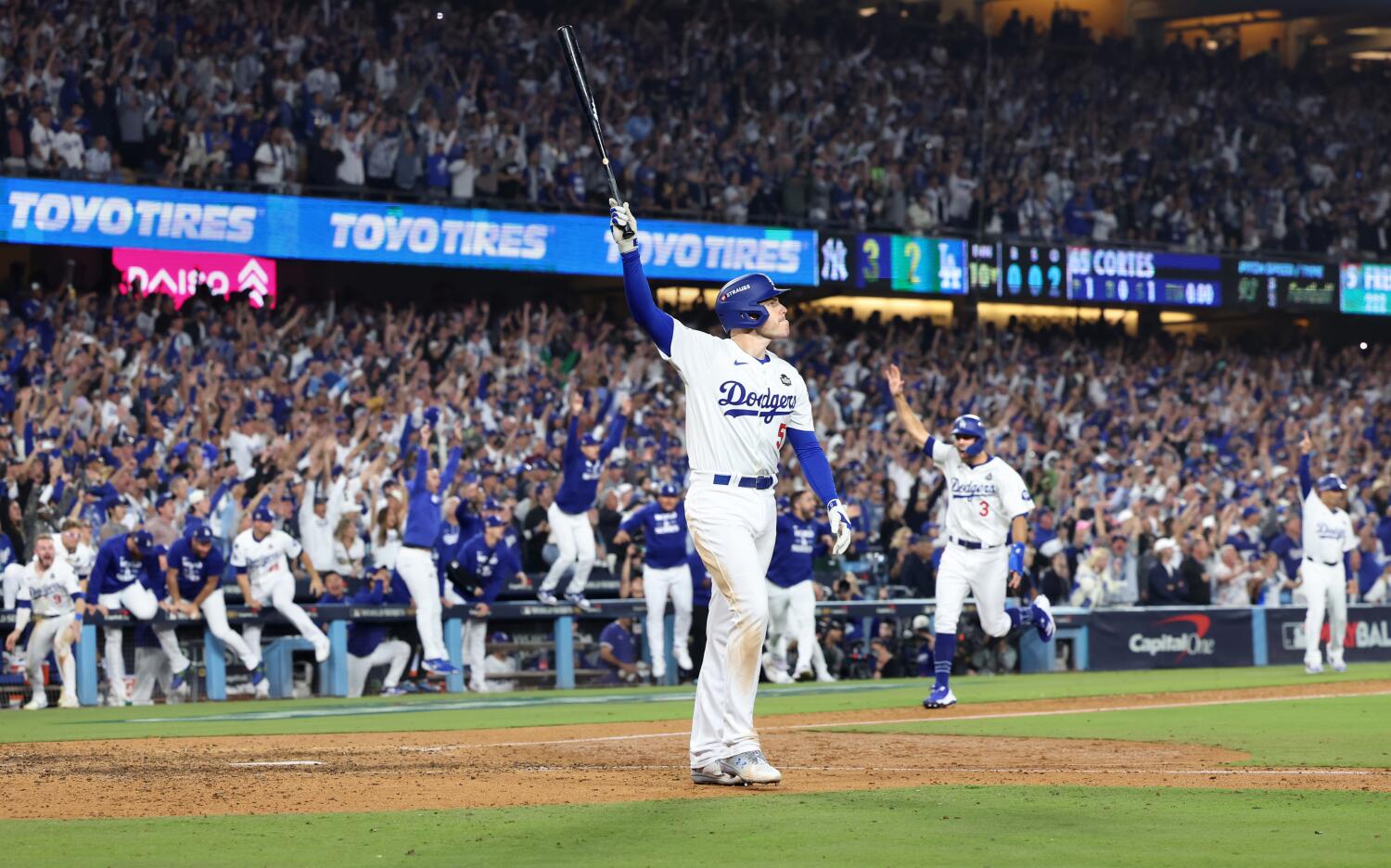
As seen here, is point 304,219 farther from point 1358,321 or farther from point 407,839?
point 1358,321

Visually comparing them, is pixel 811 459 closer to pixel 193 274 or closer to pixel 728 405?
pixel 728 405

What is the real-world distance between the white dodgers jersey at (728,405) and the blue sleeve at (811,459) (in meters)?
0.16

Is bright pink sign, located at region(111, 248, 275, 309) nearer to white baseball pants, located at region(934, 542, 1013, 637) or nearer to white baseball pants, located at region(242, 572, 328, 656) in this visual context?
white baseball pants, located at region(242, 572, 328, 656)

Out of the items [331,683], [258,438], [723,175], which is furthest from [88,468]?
[723,175]

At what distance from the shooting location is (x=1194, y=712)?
13227 millimetres

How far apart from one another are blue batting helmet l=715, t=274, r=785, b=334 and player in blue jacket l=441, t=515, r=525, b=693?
9.91 metres

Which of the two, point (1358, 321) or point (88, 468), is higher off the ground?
point (1358, 321)

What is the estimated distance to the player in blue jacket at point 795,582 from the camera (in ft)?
58.9

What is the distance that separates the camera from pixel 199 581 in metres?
16.5

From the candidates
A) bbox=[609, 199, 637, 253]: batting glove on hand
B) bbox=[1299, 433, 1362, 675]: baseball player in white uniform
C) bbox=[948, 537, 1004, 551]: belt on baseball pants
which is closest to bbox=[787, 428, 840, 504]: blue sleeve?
bbox=[609, 199, 637, 253]: batting glove on hand

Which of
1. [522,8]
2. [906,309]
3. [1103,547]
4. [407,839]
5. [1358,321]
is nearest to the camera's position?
[407,839]

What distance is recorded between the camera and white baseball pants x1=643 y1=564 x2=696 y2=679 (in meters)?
18.0

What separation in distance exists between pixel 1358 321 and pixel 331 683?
27.4m

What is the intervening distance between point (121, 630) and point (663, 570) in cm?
497
